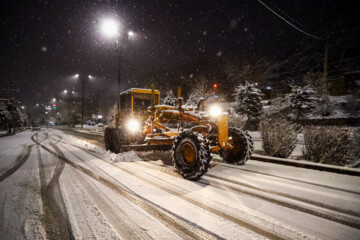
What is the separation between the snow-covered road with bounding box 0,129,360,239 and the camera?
247cm

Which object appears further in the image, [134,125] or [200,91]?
[200,91]

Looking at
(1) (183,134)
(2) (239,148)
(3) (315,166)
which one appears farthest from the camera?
(2) (239,148)

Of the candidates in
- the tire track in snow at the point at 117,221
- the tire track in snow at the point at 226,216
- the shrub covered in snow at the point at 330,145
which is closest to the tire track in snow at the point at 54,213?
the tire track in snow at the point at 117,221

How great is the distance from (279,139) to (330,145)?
4.99 ft

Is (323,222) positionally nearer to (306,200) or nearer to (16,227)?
(306,200)

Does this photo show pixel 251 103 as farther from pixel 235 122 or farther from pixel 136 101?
pixel 136 101

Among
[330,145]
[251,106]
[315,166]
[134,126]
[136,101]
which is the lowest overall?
[315,166]

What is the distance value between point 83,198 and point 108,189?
534 mm

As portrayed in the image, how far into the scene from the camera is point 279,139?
7324mm

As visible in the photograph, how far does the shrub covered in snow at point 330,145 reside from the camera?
6.10 metres

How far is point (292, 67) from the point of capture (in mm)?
65750

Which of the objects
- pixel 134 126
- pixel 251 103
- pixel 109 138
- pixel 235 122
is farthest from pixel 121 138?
pixel 251 103

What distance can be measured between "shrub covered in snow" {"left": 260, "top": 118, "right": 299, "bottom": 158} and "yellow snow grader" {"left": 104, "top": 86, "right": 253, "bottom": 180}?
2112 millimetres

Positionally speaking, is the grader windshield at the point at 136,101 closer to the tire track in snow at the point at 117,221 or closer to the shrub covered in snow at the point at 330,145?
the tire track in snow at the point at 117,221
